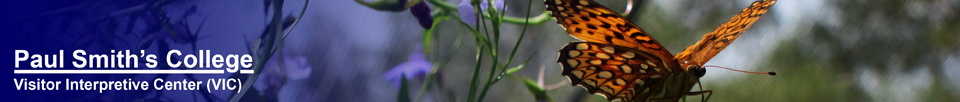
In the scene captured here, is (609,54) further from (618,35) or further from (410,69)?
(410,69)

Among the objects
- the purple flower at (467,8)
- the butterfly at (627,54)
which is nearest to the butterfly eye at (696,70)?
the butterfly at (627,54)

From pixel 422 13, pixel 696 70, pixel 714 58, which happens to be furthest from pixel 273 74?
pixel 714 58

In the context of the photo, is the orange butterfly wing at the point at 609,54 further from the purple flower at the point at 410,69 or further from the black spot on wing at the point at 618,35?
the purple flower at the point at 410,69

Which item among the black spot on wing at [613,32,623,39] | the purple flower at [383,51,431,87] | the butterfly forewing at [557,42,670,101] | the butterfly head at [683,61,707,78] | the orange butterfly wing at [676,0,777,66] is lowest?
the purple flower at [383,51,431,87]

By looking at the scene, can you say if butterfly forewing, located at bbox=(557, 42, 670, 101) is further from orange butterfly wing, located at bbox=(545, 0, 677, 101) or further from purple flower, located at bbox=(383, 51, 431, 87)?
purple flower, located at bbox=(383, 51, 431, 87)

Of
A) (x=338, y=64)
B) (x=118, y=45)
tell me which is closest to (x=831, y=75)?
(x=338, y=64)

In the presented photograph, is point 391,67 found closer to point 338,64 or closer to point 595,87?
point 338,64

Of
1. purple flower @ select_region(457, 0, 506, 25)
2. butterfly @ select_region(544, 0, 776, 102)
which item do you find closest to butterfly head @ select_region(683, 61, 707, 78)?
butterfly @ select_region(544, 0, 776, 102)

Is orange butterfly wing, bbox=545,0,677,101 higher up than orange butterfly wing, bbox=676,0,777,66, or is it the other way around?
orange butterfly wing, bbox=676,0,777,66
